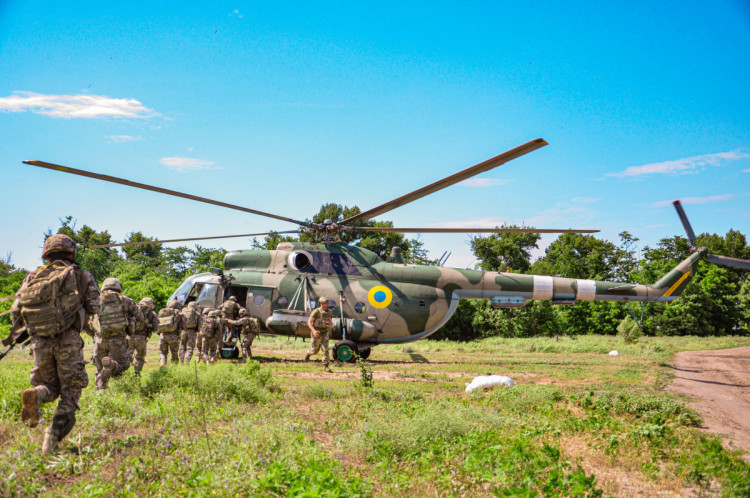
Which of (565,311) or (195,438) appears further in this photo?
(565,311)

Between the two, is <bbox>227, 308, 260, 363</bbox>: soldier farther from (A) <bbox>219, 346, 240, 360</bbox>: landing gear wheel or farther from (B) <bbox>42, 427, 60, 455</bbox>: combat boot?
(B) <bbox>42, 427, 60, 455</bbox>: combat boot

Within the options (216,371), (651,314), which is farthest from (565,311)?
(216,371)

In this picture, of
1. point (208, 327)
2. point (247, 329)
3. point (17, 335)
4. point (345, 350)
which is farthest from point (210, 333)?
point (17, 335)

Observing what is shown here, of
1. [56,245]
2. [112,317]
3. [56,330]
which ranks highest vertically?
[56,245]

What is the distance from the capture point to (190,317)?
1233cm

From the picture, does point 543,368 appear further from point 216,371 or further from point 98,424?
point 98,424

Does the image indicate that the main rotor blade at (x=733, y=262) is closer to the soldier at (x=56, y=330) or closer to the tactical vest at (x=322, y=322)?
the tactical vest at (x=322, y=322)

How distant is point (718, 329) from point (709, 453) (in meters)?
37.5

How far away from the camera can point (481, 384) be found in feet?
32.3

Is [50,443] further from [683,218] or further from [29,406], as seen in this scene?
[683,218]

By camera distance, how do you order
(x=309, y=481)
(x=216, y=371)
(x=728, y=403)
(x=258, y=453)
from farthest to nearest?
(x=728, y=403) < (x=216, y=371) < (x=258, y=453) < (x=309, y=481)

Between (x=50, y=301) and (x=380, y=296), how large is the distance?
33.0ft

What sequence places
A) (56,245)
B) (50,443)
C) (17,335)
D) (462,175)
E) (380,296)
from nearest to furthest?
(50,443) → (17,335) → (56,245) → (462,175) → (380,296)

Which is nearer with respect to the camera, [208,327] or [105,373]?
[105,373]
